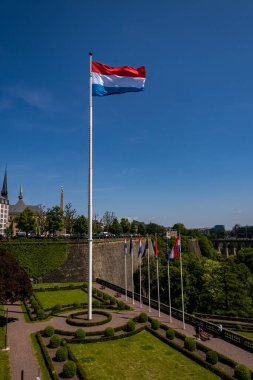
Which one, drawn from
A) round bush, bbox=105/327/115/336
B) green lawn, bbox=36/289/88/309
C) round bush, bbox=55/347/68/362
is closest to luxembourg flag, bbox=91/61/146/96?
round bush, bbox=105/327/115/336

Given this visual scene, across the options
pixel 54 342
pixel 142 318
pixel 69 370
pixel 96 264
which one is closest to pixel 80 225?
pixel 96 264

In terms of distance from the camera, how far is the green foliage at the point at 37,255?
50.9m

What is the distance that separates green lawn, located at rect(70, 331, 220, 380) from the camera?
19.3m

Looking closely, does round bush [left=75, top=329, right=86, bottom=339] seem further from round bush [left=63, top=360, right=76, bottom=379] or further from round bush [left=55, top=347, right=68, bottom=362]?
round bush [left=63, top=360, right=76, bottom=379]

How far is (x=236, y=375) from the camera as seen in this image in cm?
1842

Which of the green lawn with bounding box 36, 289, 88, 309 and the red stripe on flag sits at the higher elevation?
the red stripe on flag

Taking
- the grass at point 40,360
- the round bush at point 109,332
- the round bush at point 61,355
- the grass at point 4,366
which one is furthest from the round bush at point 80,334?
the grass at point 4,366

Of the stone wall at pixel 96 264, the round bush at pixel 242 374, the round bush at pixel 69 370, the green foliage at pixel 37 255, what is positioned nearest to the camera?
the round bush at pixel 242 374

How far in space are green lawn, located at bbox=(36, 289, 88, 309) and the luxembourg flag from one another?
84.9 feet

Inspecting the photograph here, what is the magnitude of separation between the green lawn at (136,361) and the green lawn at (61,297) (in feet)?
48.9

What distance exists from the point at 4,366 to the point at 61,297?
74.4ft

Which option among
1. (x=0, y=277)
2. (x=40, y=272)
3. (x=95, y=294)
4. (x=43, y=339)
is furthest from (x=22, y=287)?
(x=40, y=272)

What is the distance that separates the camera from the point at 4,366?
782 inches

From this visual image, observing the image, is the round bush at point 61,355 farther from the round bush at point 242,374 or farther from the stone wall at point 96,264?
the stone wall at point 96,264
